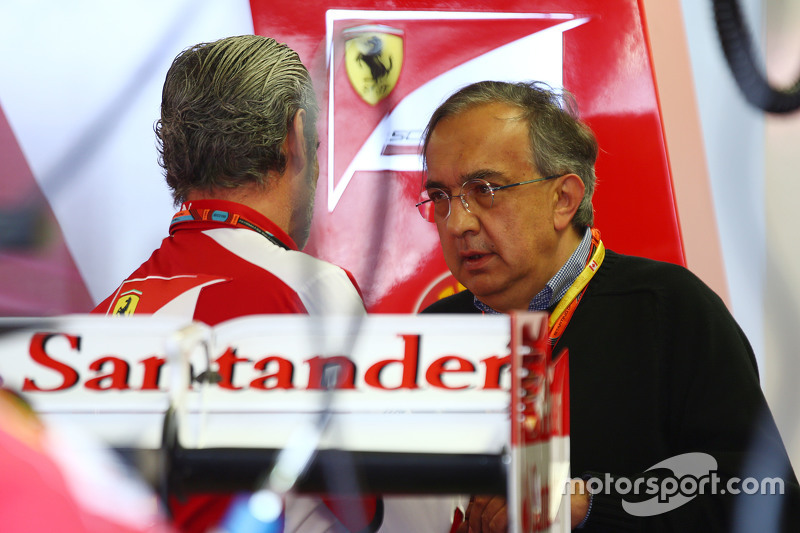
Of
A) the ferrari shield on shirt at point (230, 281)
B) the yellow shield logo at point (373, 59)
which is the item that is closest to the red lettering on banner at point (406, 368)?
the ferrari shield on shirt at point (230, 281)

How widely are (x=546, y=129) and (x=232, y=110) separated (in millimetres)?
735

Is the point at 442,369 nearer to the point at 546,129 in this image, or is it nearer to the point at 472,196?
the point at 472,196

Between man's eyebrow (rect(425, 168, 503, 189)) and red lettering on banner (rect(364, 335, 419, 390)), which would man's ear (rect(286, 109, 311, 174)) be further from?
red lettering on banner (rect(364, 335, 419, 390))

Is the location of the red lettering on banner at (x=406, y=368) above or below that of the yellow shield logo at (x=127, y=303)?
above

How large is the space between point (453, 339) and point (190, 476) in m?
0.23

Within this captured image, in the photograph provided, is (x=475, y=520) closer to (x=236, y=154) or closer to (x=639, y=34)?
(x=236, y=154)

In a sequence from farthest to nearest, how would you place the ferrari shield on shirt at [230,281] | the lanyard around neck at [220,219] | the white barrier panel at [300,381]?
the lanyard around neck at [220,219] → the ferrari shield on shirt at [230,281] → the white barrier panel at [300,381]

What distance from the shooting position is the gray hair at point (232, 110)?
1185mm

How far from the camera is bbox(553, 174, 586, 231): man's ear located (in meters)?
1.67

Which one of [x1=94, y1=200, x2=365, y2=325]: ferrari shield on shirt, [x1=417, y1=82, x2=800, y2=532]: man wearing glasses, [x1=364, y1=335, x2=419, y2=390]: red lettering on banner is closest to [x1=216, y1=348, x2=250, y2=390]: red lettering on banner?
[x1=364, y1=335, x2=419, y2=390]: red lettering on banner

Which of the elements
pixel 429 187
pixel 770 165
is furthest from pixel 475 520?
pixel 770 165

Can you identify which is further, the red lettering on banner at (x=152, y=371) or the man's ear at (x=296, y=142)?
the man's ear at (x=296, y=142)

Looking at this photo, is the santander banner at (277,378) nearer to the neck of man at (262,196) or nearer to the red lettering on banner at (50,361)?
the red lettering on banner at (50,361)

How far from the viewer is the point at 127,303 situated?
1.02 m
